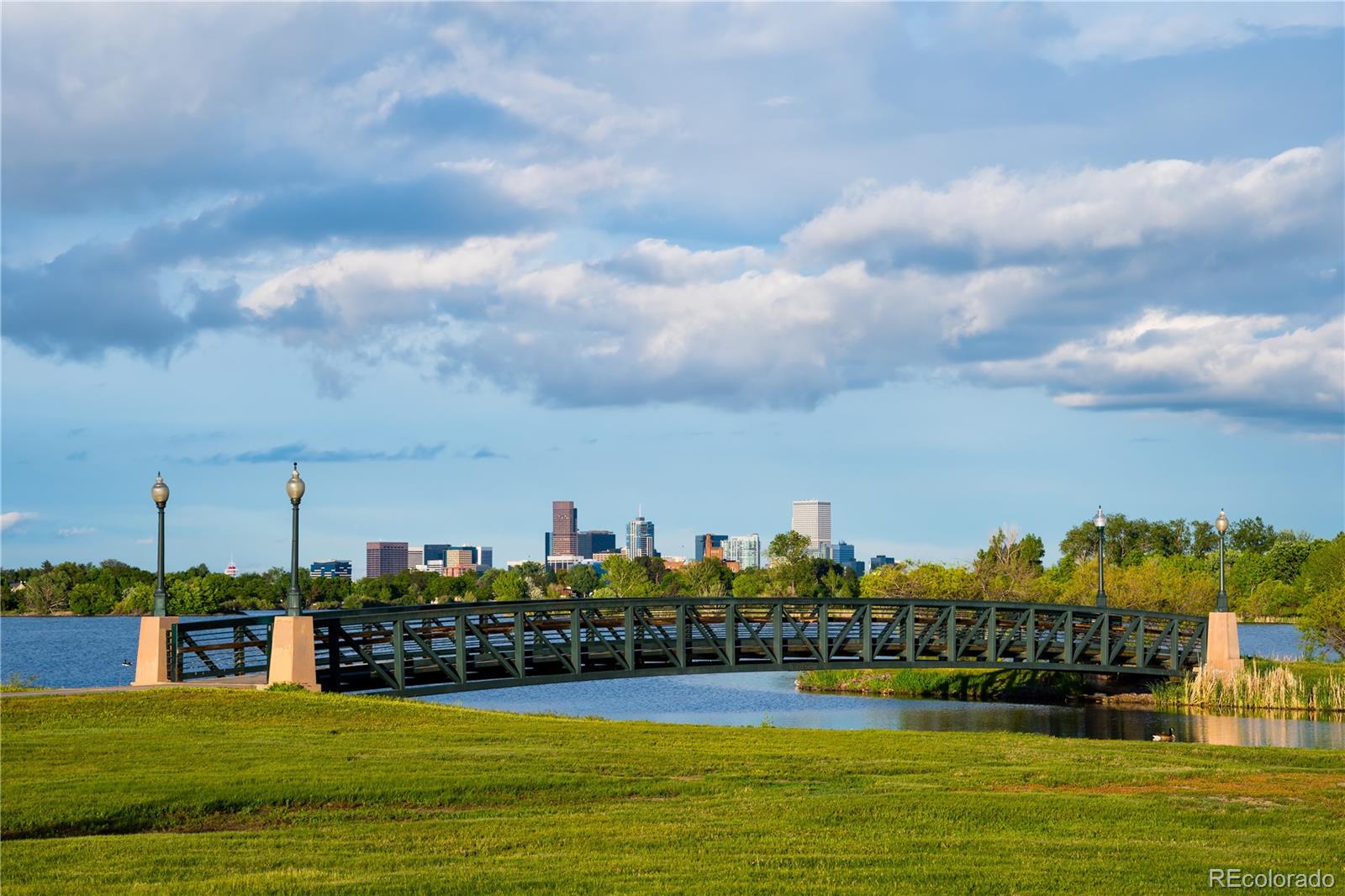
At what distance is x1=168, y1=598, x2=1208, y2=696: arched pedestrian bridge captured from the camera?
29.0m

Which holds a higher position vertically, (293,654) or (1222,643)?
(293,654)

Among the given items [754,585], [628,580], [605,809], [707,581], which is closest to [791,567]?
[754,585]

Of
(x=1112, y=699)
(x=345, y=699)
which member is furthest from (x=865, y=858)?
(x=1112, y=699)

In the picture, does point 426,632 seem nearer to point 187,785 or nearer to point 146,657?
point 146,657

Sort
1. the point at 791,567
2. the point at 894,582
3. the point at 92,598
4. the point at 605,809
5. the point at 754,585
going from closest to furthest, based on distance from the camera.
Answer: the point at 605,809 → the point at 894,582 → the point at 791,567 → the point at 754,585 → the point at 92,598

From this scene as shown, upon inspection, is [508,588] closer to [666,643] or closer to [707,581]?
[707,581]

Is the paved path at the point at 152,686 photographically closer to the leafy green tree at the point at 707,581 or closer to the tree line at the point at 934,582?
the tree line at the point at 934,582

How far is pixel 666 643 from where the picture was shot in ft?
115

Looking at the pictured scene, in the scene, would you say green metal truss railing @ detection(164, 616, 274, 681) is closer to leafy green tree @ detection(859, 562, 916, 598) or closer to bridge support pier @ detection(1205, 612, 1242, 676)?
bridge support pier @ detection(1205, 612, 1242, 676)

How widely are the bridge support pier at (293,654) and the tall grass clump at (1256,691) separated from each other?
91.2 feet

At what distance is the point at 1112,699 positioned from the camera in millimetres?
44594

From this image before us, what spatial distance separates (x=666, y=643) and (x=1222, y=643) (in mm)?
20872

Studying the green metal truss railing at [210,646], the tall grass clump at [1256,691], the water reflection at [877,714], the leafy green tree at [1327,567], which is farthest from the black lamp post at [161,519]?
the leafy green tree at [1327,567]

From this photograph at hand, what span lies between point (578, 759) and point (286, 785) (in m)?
4.01
